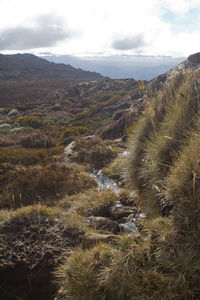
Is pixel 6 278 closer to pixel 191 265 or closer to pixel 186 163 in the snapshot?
pixel 191 265

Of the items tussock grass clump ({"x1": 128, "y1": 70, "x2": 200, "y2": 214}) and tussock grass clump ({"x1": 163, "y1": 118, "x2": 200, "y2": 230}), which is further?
tussock grass clump ({"x1": 128, "y1": 70, "x2": 200, "y2": 214})

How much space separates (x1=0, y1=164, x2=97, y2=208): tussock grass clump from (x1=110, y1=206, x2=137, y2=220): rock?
2.07 meters

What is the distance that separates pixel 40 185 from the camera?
24.4 ft

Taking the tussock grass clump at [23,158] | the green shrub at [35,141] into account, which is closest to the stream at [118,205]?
the tussock grass clump at [23,158]

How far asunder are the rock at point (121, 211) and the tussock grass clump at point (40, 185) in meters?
2.07

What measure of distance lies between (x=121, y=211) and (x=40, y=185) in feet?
11.2

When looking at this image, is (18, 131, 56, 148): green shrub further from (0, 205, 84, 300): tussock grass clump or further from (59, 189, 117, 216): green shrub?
(0, 205, 84, 300): tussock grass clump

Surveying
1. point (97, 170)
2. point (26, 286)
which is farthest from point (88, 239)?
point (97, 170)

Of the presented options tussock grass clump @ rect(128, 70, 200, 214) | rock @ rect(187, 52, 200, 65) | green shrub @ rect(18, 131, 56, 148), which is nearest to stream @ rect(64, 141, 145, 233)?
tussock grass clump @ rect(128, 70, 200, 214)

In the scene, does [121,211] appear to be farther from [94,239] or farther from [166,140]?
[166,140]

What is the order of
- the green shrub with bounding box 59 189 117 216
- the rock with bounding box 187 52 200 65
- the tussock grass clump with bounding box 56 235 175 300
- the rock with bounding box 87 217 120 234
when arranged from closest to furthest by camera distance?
the tussock grass clump with bounding box 56 235 175 300, the rock with bounding box 87 217 120 234, the green shrub with bounding box 59 189 117 216, the rock with bounding box 187 52 200 65

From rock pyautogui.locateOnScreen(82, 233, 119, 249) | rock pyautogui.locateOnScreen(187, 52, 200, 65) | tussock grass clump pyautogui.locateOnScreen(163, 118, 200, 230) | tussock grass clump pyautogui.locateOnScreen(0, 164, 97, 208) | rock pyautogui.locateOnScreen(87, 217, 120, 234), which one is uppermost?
rock pyautogui.locateOnScreen(187, 52, 200, 65)

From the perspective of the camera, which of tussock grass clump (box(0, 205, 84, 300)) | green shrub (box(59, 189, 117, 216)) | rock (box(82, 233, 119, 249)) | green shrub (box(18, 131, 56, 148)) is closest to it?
tussock grass clump (box(0, 205, 84, 300))

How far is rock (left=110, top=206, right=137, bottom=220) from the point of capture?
17.6 ft
